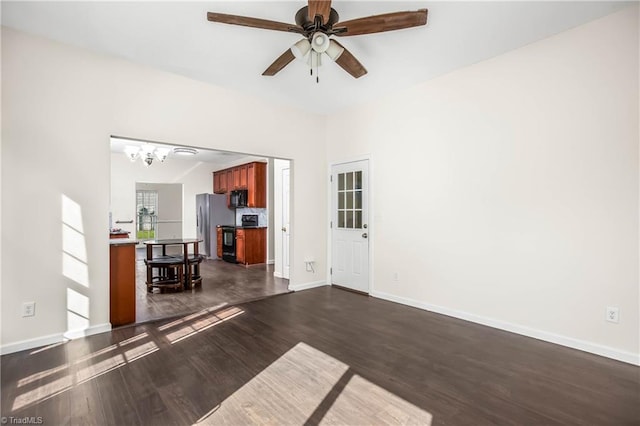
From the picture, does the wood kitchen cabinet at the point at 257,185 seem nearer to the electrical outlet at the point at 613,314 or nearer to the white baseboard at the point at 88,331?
the white baseboard at the point at 88,331

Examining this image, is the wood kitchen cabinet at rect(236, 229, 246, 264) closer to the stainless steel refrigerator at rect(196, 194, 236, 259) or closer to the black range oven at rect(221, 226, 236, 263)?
the black range oven at rect(221, 226, 236, 263)

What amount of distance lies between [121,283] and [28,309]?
762mm

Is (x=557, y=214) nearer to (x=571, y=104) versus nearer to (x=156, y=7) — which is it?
(x=571, y=104)

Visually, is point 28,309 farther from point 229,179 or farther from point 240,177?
point 229,179

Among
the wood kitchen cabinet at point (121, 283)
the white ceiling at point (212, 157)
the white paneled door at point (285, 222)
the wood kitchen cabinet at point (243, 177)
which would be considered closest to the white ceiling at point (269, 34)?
the wood kitchen cabinet at point (121, 283)

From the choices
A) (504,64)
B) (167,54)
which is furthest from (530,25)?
(167,54)

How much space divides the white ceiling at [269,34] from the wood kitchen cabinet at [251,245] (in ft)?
13.1

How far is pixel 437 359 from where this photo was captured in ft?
8.66

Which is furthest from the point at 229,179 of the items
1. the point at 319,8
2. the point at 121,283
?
the point at 319,8

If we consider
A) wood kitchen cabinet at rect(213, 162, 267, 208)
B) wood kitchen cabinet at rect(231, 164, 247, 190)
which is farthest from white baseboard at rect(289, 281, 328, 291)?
wood kitchen cabinet at rect(231, 164, 247, 190)

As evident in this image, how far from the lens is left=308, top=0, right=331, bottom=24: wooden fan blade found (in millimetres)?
2065

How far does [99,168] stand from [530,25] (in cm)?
443

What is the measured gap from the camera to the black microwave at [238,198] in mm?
7789

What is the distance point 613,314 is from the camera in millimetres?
2662
